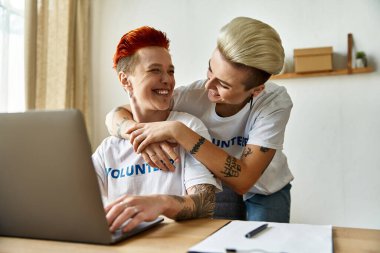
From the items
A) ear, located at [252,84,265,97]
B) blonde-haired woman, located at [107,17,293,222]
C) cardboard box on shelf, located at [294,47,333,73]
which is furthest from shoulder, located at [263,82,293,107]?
cardboard box on shelf, located at [294,47,333,73]

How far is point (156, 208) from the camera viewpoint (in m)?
1.01

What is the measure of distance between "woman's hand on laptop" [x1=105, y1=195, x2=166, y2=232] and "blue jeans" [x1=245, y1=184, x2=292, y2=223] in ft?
3.24

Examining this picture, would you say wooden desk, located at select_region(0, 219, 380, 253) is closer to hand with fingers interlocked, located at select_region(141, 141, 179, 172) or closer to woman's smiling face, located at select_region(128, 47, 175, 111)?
hand with fingers interlocked, located at select_region(141, 141, 179, 172)

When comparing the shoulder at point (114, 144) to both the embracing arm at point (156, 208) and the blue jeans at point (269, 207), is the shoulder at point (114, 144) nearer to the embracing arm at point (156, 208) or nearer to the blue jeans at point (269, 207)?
the embracing arm at point (156, 208)

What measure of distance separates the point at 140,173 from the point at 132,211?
46cm

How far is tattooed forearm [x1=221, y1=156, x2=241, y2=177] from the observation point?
138 centimetres

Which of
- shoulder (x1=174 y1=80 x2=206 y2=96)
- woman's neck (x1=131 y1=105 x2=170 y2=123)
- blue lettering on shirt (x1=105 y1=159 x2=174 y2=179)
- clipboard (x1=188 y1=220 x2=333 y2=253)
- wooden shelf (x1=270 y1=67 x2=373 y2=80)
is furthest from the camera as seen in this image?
wooden shelf (x1=270 y1=67 x2=373 y2=80)

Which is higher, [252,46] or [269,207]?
[252,46]

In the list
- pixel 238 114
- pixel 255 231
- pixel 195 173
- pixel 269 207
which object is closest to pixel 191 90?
pixel 238 114

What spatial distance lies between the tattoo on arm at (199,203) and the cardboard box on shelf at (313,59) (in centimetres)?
221

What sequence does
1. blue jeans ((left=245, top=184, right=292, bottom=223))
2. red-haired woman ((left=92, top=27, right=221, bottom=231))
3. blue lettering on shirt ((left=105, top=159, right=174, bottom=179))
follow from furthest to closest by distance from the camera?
1. blue jeans ((left=245, top=184, right=292, bottom=223))
2. blue lettering on shirt ((left=105, top=159, right=174, bottom=179))
3. red-haired woman ((left=92, top=27, right=221, bottom=231))

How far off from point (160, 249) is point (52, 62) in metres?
2.87

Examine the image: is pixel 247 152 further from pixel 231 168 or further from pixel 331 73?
pixel 331 73

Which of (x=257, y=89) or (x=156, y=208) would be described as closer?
(x=156, y=208)
